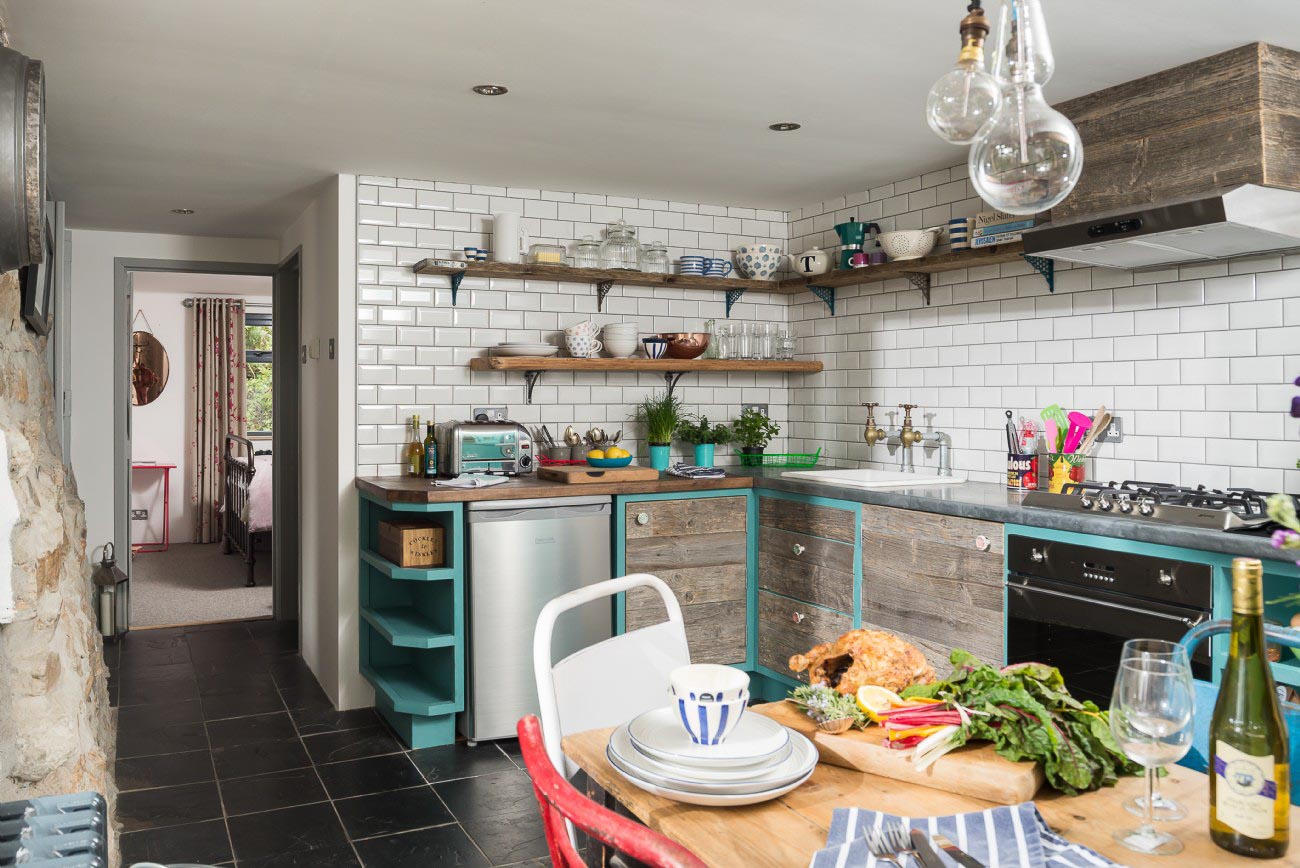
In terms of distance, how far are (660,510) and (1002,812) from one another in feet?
9.95

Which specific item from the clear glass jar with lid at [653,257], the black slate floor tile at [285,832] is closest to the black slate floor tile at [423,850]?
the black slate floor tile at [285,832]

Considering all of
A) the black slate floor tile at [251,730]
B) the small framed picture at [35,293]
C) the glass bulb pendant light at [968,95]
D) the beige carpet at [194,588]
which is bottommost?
the black slate floor tile at [251,730]

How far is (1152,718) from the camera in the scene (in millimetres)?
1140

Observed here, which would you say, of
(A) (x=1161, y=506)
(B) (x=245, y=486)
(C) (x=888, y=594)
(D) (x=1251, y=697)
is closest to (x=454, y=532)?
(C) (x=888, y=594)

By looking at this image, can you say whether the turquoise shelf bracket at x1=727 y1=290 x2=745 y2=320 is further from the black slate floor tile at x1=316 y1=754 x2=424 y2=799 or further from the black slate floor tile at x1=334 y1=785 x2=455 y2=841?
the black slate floor tile at x1=334 y1=785 x2=455 y2=841

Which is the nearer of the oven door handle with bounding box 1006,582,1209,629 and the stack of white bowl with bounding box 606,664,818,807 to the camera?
the stack of white bowl with bounding box 606,664,818,807

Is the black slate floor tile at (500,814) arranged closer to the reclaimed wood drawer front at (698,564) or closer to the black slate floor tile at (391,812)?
the black slate floor tile at (391,812)

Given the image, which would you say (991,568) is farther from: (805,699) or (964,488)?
(805,699)

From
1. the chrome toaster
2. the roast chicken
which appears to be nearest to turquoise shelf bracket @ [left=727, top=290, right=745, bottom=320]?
the chrome toaster

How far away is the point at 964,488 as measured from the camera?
151 inches

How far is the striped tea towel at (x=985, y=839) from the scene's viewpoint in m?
1.10

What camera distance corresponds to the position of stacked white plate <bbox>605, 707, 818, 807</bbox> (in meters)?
1.27

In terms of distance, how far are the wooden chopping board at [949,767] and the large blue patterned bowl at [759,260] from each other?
3.75 m

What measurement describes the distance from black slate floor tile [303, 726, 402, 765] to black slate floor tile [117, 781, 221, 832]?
0.43 m
